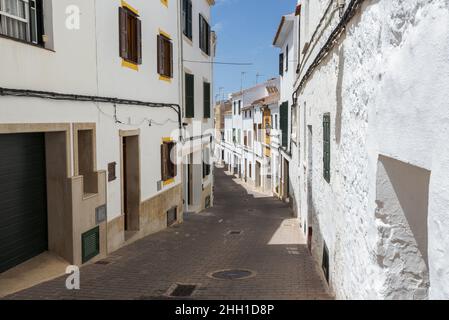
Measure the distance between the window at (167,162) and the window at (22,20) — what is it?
6.91 metres

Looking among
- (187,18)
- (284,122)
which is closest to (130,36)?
(187,18)

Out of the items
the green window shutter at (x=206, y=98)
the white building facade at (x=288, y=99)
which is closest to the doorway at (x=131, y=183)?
the white building facade at (x=288, y=99)

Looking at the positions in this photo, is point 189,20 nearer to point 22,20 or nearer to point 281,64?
point 281,64

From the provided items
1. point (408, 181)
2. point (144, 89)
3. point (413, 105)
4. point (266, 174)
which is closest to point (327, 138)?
point (408, 181)

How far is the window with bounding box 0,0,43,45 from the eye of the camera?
7133 millimetres

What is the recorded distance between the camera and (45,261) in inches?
331

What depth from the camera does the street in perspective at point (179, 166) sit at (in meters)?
3.71

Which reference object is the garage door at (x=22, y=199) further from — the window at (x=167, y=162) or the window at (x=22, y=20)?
the window at (x=167, y=162)

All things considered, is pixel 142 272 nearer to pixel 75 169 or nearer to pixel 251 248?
pixel 75 169

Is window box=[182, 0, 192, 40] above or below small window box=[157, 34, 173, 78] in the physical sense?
above

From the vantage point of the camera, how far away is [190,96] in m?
18.0

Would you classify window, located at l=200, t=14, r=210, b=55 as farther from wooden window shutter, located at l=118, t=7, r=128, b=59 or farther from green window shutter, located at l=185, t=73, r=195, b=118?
wooden window shutter, located at l=118, t=7, r=128, b=59

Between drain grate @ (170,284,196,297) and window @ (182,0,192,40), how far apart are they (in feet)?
37.6

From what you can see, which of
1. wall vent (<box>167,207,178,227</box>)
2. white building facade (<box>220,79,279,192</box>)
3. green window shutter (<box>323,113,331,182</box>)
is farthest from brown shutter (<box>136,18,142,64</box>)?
white building facade (<box>220,79,279,192</box>)
